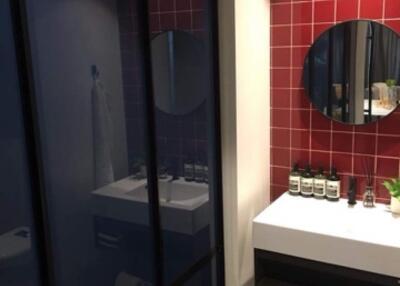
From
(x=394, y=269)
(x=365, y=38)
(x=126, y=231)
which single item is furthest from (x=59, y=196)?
(x=365, y=38)

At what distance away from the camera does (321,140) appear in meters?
2.41

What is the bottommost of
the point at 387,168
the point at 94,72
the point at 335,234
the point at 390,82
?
the point at 335,234

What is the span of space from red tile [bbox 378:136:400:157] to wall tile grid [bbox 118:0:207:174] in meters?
0.93

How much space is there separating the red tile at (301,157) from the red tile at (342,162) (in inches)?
5.9

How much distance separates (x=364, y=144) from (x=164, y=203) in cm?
113

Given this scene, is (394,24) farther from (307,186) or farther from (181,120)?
(181,120)

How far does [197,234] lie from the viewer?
2.25 metres

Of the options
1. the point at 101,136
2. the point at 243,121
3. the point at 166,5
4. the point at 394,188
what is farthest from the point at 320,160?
the point at 101,136

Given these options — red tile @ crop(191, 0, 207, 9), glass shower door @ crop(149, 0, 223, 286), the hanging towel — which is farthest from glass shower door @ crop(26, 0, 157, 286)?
red tile @ crop(191, 0, 207, 9)

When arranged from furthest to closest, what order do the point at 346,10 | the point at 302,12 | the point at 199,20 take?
the point at 302,12
the point at 346,10
the point at 199,20

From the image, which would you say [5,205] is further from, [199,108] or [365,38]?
[365,38]

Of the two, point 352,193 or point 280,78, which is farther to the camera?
point 280,78

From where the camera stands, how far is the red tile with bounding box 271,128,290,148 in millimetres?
2500

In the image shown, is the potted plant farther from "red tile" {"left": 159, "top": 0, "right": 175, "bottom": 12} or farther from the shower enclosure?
"red tile" {"left": 159, "top": 0, "right": 175, "bottom": 12}
